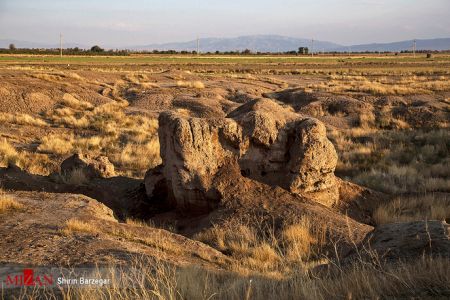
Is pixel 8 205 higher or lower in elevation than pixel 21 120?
higher

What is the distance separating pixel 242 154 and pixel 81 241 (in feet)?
15.5

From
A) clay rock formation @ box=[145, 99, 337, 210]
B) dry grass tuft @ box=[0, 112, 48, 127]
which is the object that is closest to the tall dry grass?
clay rock formation @ box=[145, 99, 337, 210]

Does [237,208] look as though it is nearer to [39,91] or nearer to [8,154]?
[8,154]

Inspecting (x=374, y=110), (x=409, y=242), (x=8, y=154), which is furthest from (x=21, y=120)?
(x=409, y=242)

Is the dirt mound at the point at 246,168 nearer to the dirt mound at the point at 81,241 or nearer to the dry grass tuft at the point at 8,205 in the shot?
the dirt mound at the point at 81,241

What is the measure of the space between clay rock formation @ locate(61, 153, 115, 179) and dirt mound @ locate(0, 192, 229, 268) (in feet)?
14.1

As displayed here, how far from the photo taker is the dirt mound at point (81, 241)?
23.1 ft

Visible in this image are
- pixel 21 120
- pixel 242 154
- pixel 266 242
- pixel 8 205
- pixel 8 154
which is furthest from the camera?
pixel 21 120

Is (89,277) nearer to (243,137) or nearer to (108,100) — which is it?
(243,137)

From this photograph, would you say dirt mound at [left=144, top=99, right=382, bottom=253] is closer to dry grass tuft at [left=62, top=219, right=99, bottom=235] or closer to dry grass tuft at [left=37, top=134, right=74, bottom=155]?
dry grass tuft at [left=62, top=219, right=99, bottom=235]

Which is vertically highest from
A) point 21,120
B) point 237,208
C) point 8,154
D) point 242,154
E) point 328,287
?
point 242,154

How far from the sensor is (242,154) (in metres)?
11.5

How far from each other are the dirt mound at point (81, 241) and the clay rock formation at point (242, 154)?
2.04 meters

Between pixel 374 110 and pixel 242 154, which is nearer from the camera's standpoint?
pixel 242 154
